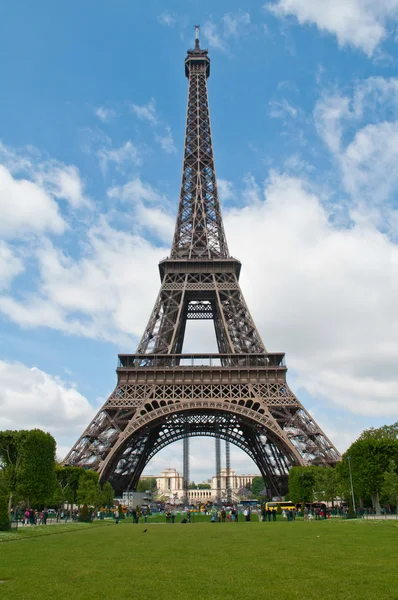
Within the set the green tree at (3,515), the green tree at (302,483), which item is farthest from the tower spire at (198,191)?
the green tree at (3,515)

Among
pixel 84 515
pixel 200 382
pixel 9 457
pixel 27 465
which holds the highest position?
pixel 200 382

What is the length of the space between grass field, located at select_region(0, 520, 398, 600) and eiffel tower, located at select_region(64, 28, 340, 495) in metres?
31.3

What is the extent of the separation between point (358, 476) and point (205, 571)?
118 feet

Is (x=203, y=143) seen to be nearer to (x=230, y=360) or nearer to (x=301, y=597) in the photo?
(x=230, y=360)

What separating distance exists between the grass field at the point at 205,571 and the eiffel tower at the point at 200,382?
31280 millimetres

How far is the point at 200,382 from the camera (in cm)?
5403

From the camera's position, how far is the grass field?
965 centimetres

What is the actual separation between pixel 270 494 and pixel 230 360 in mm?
25524

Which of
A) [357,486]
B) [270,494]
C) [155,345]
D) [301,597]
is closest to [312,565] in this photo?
[301,597]

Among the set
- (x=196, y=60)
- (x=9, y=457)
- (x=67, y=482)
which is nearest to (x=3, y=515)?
(x=9, y=457)

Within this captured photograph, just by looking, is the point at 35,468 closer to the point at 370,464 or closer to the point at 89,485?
the point at 89,485

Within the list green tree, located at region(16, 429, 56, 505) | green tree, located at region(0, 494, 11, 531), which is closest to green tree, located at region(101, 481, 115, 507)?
green tree, located at region(16, 429, 56, 505)

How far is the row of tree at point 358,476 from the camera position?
1718 inches

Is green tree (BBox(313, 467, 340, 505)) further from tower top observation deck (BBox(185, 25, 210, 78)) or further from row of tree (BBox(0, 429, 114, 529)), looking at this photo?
tower top observation deck (BBox(185, 25, 210, 78))
